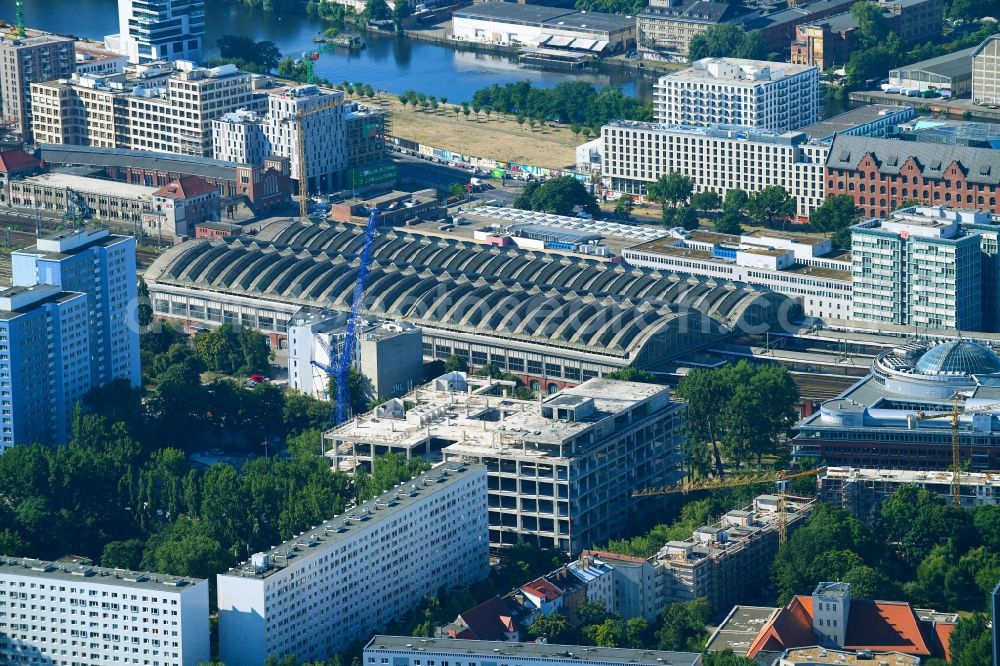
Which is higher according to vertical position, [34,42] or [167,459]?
[34,42]

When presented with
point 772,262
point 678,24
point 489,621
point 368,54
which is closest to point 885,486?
point 489,621

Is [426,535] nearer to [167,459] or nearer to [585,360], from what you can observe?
[167,459]

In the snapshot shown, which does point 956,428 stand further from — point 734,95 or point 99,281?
point 734,95

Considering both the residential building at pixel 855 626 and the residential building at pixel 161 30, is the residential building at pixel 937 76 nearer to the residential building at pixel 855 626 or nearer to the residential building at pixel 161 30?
the residential building at pixel 161 30

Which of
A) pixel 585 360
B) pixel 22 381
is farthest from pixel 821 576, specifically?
pixel 22 381

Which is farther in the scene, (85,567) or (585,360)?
(585,360)

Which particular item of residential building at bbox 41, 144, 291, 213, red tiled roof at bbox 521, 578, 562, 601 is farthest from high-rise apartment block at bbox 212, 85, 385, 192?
red tiled roof at bbox 521, 578, 562, 601

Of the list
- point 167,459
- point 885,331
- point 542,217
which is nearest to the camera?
point 167,459
